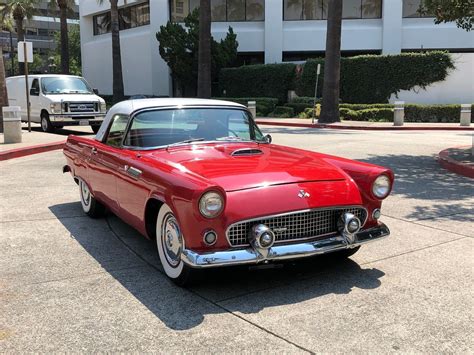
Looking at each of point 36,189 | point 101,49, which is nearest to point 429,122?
point 36,189

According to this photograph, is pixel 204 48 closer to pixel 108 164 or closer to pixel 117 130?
pixel 117 130

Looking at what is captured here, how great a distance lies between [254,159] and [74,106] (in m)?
13.4

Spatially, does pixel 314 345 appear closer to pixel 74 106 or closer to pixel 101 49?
pixel 74 106

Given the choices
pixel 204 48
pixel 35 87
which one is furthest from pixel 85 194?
pixel 204 48

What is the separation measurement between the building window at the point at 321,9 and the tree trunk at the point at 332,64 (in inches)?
503

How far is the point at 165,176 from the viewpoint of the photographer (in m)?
4.00

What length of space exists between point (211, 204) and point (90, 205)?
2.91 m

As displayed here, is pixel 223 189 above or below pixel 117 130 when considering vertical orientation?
below

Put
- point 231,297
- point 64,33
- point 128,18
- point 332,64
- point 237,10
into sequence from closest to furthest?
1. point 231,297
2. point 332,64
3. point 237,10
4. point 64,33
5. point 128,18

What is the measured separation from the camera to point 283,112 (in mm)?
28203

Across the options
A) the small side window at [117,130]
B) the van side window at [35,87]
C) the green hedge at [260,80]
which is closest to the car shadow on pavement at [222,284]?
the small side window at [117,130]

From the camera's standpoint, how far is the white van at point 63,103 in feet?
54.3

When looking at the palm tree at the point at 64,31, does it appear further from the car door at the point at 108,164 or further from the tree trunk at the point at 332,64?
the car door at the point at 108,164

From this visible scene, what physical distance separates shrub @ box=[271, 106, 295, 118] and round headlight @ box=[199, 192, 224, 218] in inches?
963
